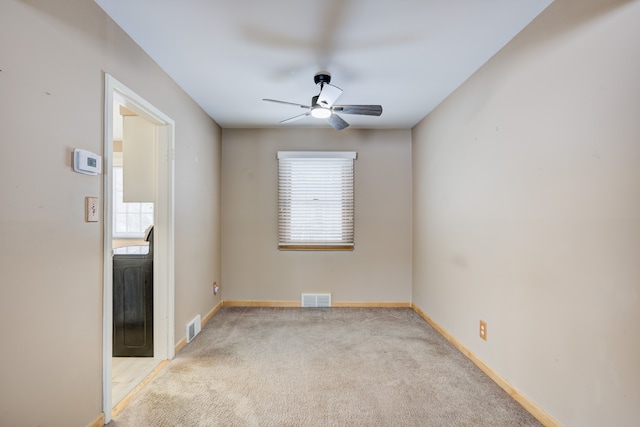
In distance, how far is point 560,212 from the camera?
63.7 inches

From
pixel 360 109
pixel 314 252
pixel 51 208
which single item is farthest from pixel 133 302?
pixel 360 109

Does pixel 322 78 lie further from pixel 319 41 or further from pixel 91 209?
pixel 91 209

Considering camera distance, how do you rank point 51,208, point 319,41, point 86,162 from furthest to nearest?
point 319,41, point 86,162, point 51,208

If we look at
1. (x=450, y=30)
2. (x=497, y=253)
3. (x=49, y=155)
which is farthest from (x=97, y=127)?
(x=497, y=253)

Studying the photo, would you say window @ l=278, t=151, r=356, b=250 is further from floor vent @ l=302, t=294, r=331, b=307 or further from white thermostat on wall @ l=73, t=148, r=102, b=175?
white thermostat on wall @ l=73, t=148, r=102, b=175

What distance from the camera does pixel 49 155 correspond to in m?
1.37

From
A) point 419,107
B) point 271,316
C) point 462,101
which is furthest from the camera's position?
point 271,316

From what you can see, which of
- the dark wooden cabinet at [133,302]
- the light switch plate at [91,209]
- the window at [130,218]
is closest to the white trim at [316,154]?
the dark wooden cabinet at [133,302]

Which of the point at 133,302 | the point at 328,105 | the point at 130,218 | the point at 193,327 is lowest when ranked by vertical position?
the point at 193,327

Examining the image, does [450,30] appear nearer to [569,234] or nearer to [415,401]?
[569,234]

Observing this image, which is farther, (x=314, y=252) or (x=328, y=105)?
(x=314, y=252)

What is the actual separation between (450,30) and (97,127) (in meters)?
2.23

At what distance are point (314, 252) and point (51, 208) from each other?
294cm

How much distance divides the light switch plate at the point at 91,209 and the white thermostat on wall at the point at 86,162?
Answer: 15 cm
